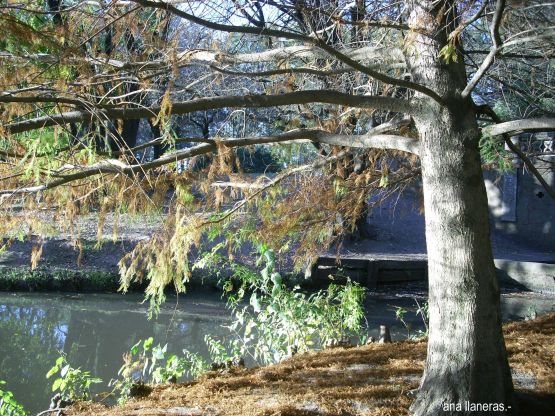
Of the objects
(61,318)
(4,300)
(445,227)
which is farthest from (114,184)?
(4,300)

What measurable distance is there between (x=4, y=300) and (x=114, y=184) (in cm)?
1151

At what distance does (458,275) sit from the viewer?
11.5 ft

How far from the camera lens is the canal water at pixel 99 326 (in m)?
9.55

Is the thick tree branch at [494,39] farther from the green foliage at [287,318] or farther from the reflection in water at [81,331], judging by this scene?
the reflection in water at [81,331]

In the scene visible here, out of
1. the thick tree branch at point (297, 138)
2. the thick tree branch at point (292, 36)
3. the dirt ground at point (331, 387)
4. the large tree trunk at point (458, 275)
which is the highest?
the thick tree branch at point (292, 36)

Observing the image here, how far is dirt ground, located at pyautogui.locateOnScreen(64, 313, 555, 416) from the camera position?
12.0 ft

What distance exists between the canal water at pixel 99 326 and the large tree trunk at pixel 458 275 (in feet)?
18.4

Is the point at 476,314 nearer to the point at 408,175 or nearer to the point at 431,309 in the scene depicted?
the point at 431,309

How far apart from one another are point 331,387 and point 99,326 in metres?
9.48

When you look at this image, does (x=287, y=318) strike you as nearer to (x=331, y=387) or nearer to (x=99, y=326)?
(x=331, y=387)

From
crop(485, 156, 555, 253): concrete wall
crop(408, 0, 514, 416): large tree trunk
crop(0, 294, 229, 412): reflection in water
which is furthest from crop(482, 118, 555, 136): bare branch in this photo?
crop(485, 156, 555, 253): concrete wall

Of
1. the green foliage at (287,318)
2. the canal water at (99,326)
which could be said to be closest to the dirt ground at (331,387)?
the green foliage at (287,318)

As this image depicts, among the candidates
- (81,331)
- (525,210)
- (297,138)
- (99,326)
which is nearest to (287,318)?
(297,138)

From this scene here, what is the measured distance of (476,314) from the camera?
11.4 ft
